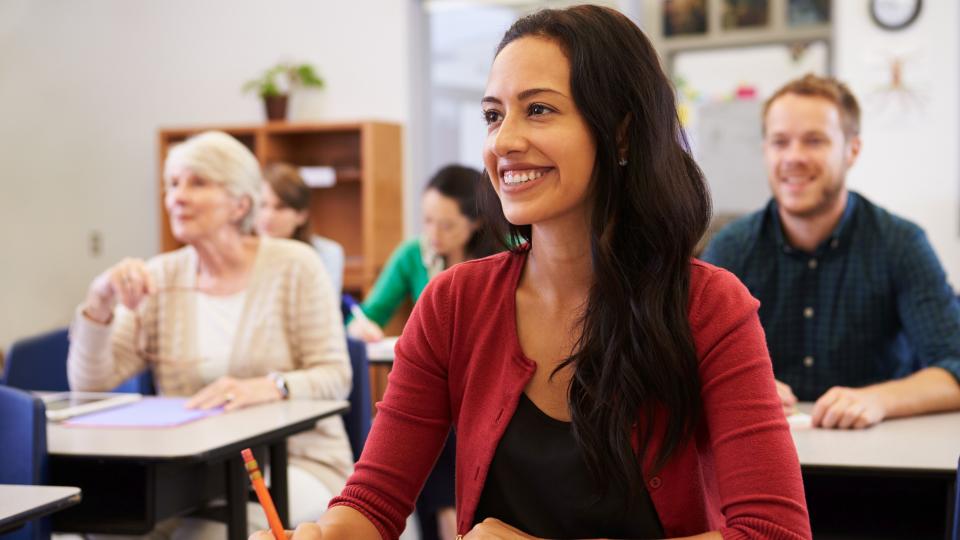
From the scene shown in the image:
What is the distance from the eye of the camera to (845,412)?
2.16 metres

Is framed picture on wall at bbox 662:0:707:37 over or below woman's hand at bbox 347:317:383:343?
over

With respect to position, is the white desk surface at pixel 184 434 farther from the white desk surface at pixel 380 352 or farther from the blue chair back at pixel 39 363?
the white desk surface at pixel 380 352

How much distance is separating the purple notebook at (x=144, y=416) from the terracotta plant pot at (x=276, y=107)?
13.4 feet

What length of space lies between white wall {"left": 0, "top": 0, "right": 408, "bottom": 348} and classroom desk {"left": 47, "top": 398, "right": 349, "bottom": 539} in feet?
15.7

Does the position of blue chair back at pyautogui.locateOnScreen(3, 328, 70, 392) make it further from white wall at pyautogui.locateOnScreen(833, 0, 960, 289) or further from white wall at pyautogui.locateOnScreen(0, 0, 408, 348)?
white wall at pyautogui.locateOnScreen(833, 0, 960, 289)

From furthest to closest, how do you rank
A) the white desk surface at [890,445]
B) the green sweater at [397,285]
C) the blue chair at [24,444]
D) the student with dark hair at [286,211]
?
the student with dark hair at [286,211] → the green sweater at [397,285] → the blue chair at [24,444] → the white desk surface at [890,445]

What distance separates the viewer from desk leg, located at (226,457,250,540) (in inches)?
89.7

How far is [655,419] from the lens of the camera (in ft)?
4.50

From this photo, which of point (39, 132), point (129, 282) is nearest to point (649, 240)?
point (129, 282)

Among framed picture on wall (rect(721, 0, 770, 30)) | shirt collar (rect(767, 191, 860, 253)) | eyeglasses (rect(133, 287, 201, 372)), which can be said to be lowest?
eyeglasses (rect(133, 287, 201, 372))

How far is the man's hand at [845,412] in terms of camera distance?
2160 millimetres

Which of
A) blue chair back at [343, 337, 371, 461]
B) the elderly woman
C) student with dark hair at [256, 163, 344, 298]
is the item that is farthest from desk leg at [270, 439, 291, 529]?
student with dark hair at [256, 163, 344, 298]

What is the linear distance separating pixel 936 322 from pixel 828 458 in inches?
28.3

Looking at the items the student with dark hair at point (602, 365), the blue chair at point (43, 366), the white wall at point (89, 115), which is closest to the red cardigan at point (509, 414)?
the student with dark hair at point (602, 365)
